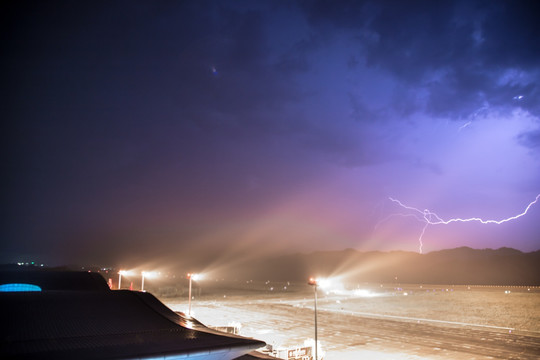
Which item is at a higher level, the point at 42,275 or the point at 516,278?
the point at 42,275

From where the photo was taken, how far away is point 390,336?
41625 mm

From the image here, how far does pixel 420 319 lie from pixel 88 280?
169 feet

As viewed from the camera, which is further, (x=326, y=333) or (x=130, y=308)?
(x=326, y=333)

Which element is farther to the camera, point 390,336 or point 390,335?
point 390,335

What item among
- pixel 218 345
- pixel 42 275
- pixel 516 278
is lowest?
Result: pixel 516 278

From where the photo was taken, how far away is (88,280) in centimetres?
2902

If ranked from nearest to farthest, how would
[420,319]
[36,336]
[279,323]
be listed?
[36,336]
[279,323]
[420,319]

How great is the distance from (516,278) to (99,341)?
24543 cm

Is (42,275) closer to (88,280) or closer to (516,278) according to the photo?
(88,280)

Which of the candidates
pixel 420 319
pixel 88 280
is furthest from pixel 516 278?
pixel 88 280

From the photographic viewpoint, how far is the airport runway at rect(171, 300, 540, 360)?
108ft

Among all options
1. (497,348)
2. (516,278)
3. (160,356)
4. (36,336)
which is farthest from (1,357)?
(516,278)

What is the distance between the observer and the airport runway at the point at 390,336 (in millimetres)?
33031

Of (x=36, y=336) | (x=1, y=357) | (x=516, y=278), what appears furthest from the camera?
(x=516, y=278)
